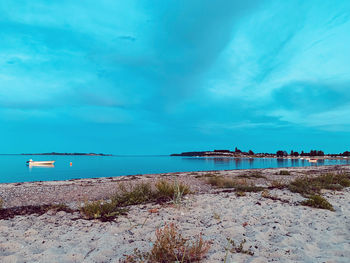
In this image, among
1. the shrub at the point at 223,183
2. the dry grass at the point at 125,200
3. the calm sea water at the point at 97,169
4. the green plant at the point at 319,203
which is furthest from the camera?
the calm sea water at the point at 97,169

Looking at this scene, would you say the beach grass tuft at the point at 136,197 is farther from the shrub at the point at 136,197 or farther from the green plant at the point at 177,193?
the green plant at the point at 177,193

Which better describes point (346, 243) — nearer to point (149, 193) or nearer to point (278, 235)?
point (278, 235)

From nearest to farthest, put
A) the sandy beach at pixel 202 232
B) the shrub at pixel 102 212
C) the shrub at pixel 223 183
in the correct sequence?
the sandy beach at pixel 202 232, the shrub at pixel 102 212, the shrub at pixel 223 183

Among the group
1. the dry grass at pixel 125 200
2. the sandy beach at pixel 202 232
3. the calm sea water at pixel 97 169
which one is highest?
the dry grass at pixel 125 200

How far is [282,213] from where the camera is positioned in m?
6.15

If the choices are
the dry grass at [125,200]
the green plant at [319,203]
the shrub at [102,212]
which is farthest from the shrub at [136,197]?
the green plant at [319,203]

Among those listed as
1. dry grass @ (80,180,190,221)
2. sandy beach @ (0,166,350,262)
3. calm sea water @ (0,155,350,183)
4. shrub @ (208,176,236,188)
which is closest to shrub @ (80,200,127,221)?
dry grass @ (80,180,190,221)

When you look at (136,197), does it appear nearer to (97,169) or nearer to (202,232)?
A: (202,232)

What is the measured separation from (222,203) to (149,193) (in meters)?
2.57

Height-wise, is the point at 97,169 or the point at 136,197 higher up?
the point at 136,197

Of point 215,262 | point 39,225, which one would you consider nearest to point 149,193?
point 39,225

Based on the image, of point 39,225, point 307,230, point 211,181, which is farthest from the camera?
point 211,181

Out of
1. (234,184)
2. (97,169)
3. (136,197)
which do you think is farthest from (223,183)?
(97,169)

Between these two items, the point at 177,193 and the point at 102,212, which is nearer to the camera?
the point at 102,212
